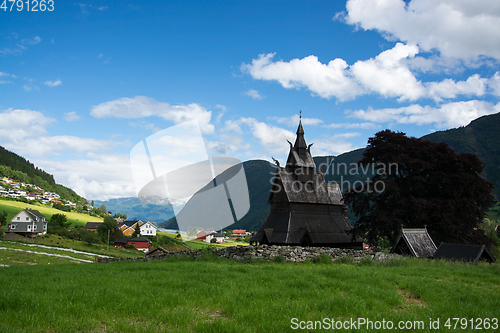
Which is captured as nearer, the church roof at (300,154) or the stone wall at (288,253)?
the stone wall at (288,253)

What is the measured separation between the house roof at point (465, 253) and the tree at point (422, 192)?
8.97 m

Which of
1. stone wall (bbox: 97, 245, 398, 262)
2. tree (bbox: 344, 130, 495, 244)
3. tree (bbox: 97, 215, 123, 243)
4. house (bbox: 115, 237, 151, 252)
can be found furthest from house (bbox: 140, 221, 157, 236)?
stone wall (bbox: 97, 245, 398, 262)

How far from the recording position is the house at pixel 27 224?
323 feet

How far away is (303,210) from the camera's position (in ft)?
117

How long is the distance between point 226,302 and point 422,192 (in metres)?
29.4

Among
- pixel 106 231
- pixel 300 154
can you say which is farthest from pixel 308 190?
pixel 106 231

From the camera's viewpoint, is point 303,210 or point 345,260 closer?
point 345,260

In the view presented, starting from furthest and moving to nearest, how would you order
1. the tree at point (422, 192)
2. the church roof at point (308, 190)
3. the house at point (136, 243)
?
the house at point (136, 243), the church roof at point (308, 190), the tree at point (422, 192)

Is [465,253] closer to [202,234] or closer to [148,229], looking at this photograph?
[202,234]

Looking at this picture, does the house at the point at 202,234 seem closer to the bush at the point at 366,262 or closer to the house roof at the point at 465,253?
the house roof at the point at 465,253

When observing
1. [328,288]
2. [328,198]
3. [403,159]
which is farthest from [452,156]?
[328,288]

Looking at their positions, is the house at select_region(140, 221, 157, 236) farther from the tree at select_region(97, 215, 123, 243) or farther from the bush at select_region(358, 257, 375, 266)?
the bush at select_region(358, 257, 375, 266)

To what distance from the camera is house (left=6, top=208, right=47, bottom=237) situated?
98562 mm

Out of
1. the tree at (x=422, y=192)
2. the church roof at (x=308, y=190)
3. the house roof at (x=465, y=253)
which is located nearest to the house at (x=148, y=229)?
the church roof at (x=308, y=190)
